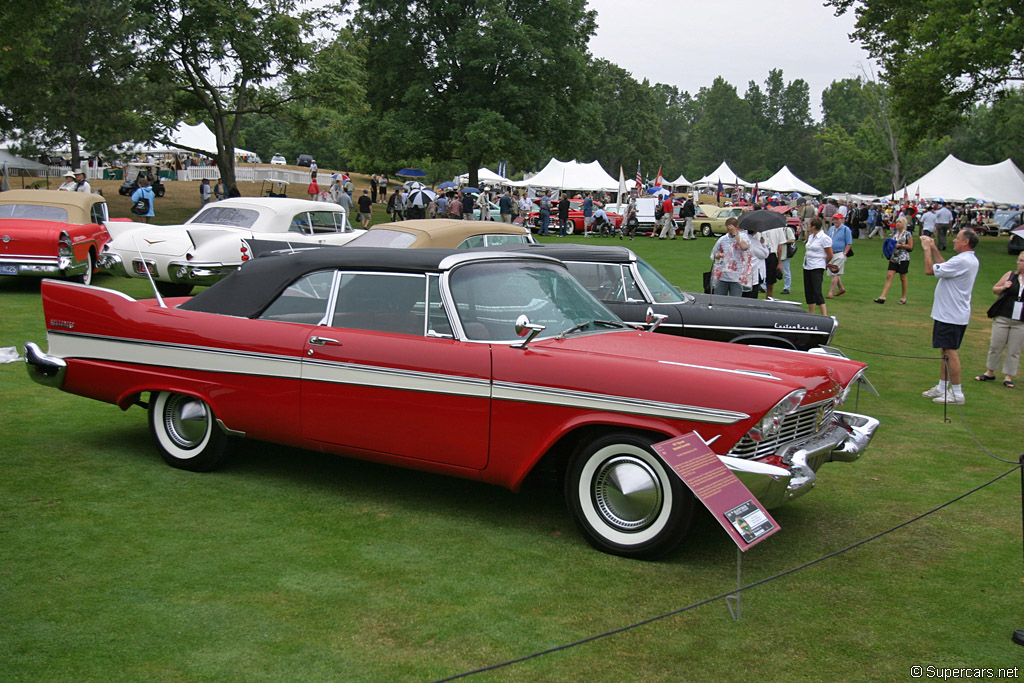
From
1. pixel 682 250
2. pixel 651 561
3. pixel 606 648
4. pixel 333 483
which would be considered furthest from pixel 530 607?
pixel 682 250

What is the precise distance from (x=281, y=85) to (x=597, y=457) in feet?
101

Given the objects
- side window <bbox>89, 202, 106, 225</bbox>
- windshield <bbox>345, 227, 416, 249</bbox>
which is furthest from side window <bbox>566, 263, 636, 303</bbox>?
side window <bbox>89, 202, 106, 225</bbox>

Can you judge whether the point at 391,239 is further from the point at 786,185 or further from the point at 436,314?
the point at 786,185

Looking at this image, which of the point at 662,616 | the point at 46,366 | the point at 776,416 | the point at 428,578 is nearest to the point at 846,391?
the point at 776,416

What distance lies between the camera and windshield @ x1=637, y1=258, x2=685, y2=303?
31.2ft

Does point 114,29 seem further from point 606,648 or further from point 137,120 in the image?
point 606,648

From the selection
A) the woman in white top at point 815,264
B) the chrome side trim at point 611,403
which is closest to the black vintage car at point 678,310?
the chrome side trim at point 611,403

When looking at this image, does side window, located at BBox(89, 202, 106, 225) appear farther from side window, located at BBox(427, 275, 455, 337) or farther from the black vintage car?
side window, located at BBox(427, 275, 455, 337)

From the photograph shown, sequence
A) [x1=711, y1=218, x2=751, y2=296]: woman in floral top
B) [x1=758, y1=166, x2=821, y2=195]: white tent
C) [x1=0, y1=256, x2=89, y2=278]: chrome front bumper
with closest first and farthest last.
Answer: [x1=711, y1=218, x2=751, y2=296]: woman in floral top, [x1=0, y1=256, x2=89, y2=278]: chrome front bumper, [x1=758, y1=166, x2=821, y2=195]: white tent

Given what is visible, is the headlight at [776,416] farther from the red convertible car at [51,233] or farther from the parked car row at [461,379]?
the red convertible car at [51,233]

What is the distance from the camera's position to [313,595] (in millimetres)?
4359

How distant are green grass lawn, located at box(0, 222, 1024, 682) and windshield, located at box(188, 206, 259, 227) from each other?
27.1 feet

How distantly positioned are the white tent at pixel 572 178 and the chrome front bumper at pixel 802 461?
41.8m

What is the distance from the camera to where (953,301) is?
919 centimetres
